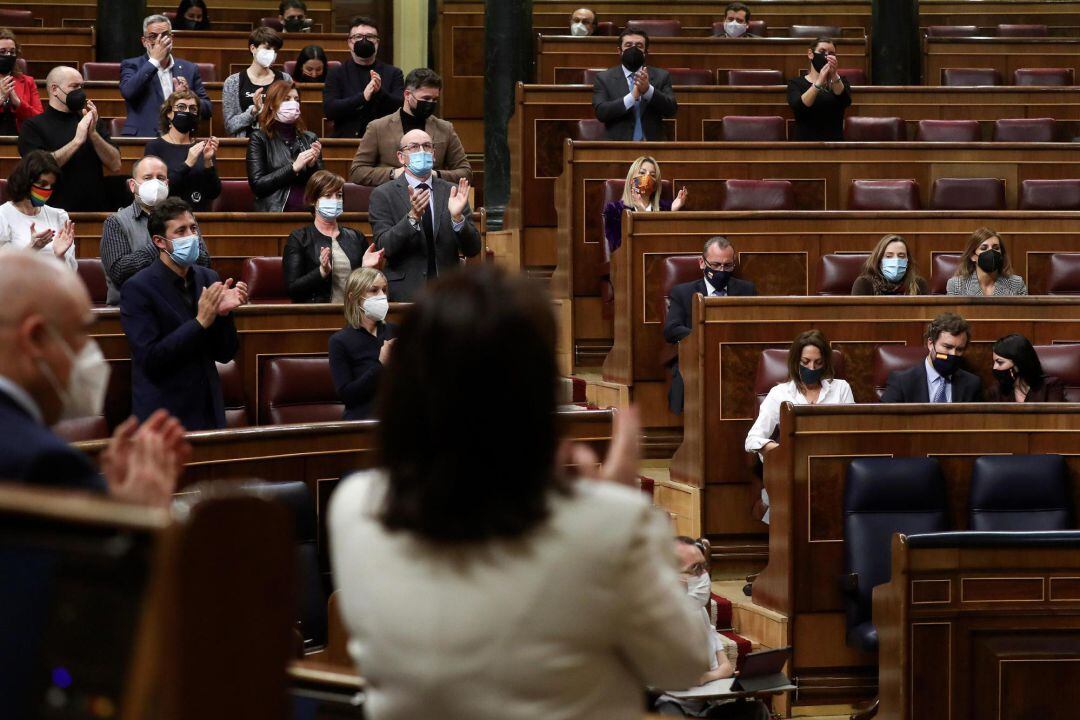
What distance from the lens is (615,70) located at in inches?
271

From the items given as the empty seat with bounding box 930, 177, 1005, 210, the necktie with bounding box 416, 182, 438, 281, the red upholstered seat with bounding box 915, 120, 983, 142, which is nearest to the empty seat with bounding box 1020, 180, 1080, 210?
the empty seat with bounding box 930, 177, 1005, 210

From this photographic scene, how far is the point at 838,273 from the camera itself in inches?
228

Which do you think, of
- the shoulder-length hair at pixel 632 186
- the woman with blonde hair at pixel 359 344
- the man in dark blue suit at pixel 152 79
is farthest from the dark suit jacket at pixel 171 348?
the man in dark blue suit at pixel 152 79

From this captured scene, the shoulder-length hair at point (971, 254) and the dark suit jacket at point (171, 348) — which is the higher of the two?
the shoulder-length hair at point (971, 254)

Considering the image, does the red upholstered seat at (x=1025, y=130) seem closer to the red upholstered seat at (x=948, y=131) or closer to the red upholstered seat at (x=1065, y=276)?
the red upholstered seat at (x=948, y=131)

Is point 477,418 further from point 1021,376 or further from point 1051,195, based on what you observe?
point 1051,195

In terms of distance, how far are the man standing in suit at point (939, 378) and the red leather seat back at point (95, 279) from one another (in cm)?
259

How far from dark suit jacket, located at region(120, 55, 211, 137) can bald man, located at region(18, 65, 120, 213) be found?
0.76 meters

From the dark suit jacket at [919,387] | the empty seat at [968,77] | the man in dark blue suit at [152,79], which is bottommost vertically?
the dark suit jacket at [919,387]

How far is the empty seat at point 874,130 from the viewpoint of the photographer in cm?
760

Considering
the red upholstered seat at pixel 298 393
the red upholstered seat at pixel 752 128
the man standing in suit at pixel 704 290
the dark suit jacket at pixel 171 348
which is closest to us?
the dark suit jacket at pixel 171 348

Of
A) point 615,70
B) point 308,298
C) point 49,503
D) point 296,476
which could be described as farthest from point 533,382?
point 615,70

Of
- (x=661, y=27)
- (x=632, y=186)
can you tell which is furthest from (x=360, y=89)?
(x=661, y=27)

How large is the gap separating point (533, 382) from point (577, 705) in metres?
0.25
